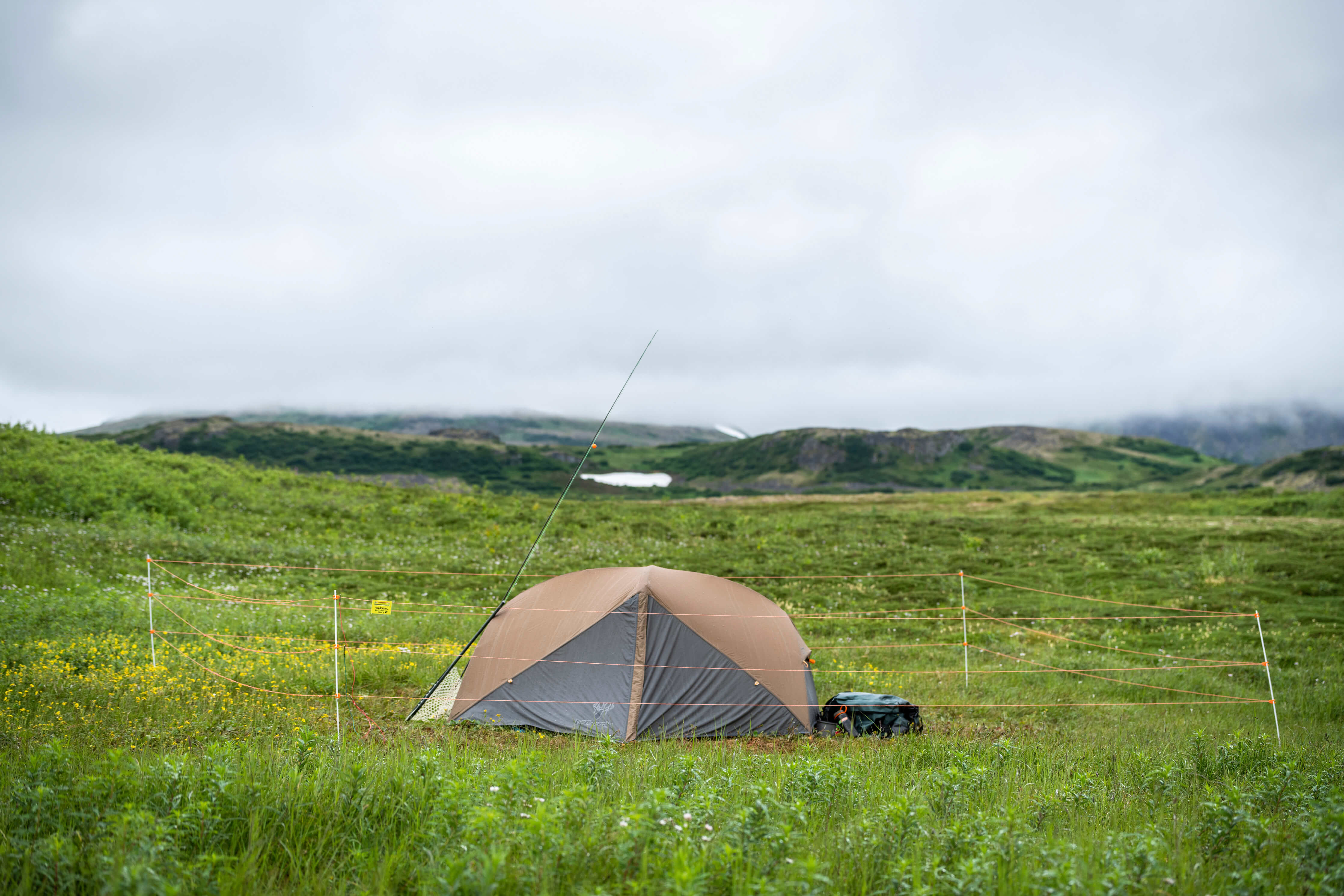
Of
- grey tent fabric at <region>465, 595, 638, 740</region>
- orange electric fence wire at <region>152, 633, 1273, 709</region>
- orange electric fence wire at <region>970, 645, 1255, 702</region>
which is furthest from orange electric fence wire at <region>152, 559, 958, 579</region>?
grey tent fabric at <region>465, 595, 638, 740</region>

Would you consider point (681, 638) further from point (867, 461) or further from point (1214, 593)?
point (867, 461)

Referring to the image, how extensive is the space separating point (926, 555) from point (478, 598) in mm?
16488

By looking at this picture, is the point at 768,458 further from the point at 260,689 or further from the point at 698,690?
the point at 260,689

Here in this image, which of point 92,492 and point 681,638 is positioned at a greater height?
point 92,492

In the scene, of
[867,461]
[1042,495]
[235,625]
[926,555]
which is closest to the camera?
[235,625]

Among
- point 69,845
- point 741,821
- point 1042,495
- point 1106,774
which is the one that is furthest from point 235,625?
point 1042,495

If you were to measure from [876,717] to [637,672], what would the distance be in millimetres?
3466

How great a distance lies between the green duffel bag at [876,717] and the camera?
10.4 meters

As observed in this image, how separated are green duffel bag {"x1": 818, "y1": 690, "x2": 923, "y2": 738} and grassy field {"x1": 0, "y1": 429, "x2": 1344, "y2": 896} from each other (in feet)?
1.76

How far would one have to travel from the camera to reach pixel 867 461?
5630 inches

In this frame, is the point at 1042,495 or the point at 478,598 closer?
the point at 478,598

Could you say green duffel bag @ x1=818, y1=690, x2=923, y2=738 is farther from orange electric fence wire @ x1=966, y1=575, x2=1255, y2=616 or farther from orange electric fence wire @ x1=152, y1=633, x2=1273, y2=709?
orange electric fence wire @ x1=966, y1=575, x2=1255, y2=616

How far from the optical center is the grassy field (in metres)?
4.71

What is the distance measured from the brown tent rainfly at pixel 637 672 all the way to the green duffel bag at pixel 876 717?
1.65 feet
